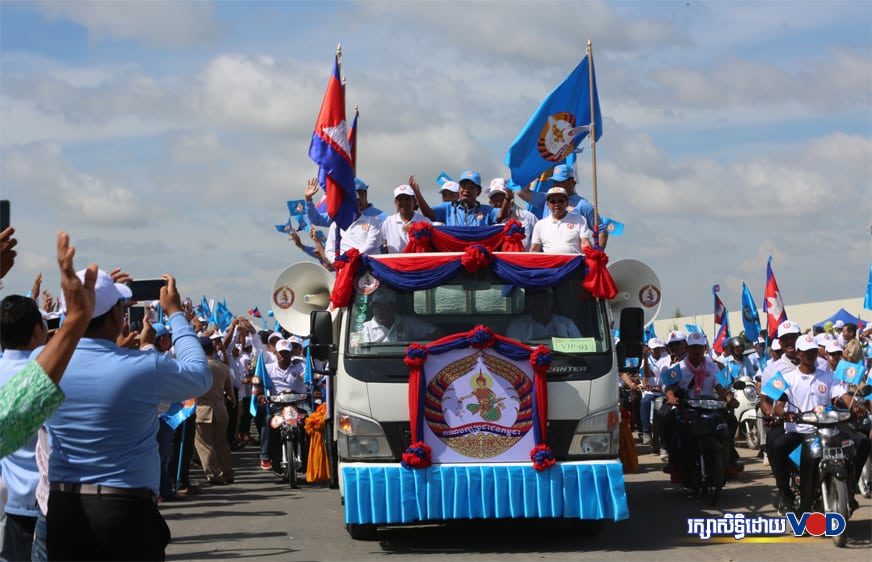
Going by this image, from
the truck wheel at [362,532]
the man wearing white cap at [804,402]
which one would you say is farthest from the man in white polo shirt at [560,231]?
the truck wheel at [362,532]

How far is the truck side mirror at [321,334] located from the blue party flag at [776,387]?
3.96 meters

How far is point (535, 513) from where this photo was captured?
32.0 ft

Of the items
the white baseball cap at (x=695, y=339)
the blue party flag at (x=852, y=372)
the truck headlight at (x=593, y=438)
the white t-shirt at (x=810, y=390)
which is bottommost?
the truck headlight at (x=593, y=438)

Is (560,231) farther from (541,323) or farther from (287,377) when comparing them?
(287,377)

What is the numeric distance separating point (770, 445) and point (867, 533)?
1.11 meters

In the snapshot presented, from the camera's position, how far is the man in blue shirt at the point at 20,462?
5.35 meters

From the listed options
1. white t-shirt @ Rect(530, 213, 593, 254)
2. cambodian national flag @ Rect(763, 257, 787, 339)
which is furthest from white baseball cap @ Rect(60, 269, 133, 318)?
cambodian national flag @ Rect(763, 257, 787, 339)

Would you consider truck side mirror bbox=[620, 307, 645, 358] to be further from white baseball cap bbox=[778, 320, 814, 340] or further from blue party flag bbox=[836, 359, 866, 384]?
blue party flag bbox=[836, 359, 866, 384]

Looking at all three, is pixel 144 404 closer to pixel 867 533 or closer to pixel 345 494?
pixel 345 494

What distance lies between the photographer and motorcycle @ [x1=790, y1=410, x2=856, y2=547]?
32.5 ft

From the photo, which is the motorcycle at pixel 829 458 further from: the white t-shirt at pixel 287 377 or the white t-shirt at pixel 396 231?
the white t-shirt at pixel 287 377

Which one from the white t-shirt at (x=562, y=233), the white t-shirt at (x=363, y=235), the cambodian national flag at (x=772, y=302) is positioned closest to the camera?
the white t-shirt at (x=562, y=233)

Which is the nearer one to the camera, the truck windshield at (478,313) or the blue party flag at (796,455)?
the truck windshield at (478,313)

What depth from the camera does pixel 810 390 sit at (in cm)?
1047
